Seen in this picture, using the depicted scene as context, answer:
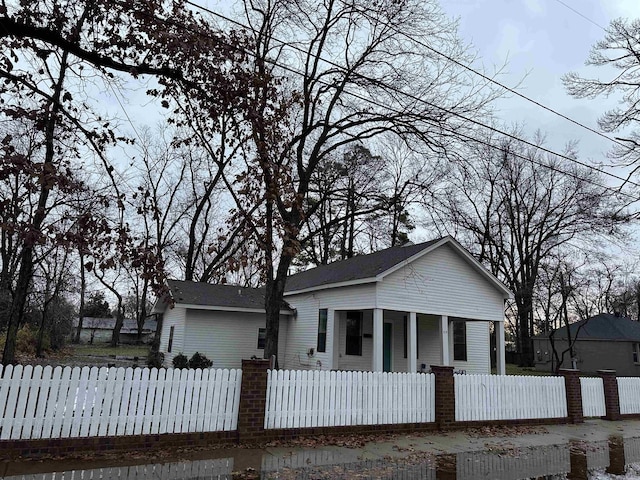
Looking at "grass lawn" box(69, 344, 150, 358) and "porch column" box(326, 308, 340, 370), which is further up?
"porch column" box(326, 308, 340, 370)

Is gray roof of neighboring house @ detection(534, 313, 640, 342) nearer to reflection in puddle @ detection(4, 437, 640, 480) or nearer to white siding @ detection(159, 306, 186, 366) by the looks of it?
white siding @ detection(159, 306, 186, 366)

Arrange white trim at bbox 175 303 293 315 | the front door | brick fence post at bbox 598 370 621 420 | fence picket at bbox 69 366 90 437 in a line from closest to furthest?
fence picket at bbox 69 366 90 437 → brick fence post at bbox 598 370 621 420 → the front door → white trim at bbox 175 303 293 315

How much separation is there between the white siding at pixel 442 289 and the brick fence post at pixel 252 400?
651 cm

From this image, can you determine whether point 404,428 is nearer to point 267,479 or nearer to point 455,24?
point 267,479

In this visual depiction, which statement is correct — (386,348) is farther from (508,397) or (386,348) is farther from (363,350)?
(508,397)

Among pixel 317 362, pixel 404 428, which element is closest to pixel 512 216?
pixel 317 362

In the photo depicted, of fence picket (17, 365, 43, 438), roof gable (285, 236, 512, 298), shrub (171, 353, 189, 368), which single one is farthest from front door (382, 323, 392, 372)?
fence picket (17, 365, 43, 438)

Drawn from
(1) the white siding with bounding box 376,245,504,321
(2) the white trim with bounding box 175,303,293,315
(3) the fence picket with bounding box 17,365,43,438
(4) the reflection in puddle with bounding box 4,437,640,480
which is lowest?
(4) the reflection in puddle with bounding box 4,437,640,480

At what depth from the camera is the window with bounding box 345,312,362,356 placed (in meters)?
16.7

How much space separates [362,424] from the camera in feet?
26.9

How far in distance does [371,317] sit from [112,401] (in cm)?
1161

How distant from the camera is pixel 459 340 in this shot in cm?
1841

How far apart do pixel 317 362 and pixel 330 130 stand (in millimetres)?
8389

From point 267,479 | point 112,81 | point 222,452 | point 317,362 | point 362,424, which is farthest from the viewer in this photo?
point 317,362
